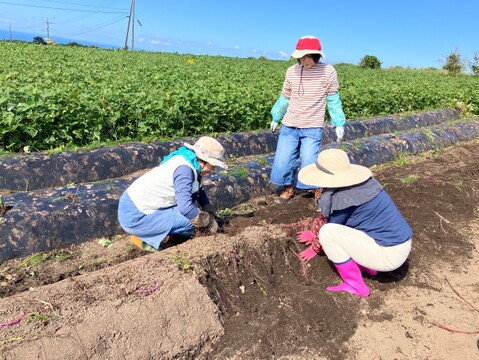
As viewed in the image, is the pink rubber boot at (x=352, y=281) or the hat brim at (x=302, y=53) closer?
the pink rubber boot at (x=352, y=281)

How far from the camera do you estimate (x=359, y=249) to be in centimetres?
311

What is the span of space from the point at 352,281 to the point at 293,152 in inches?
88.9

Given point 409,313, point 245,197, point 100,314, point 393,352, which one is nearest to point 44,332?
point 100,314

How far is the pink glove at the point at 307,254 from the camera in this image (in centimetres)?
356

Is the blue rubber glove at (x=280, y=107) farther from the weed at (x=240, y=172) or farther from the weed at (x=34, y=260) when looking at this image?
the weed at (x=34, y=260)

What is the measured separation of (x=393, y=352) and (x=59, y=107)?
16.6ft

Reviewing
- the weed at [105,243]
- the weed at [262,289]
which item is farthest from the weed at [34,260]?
the weed at [262,289]

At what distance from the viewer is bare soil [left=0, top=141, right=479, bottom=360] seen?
242cm

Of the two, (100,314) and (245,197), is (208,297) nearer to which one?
(100,314)

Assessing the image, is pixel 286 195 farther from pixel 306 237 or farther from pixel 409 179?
pixel 409 179

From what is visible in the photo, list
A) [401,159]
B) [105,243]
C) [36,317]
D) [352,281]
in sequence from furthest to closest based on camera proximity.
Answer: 1. [401,159]
2. [105,243]
3. [352,281]
4. [36,317]

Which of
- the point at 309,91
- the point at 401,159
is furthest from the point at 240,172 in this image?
the point at 401,159

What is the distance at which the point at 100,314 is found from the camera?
97.0 inches

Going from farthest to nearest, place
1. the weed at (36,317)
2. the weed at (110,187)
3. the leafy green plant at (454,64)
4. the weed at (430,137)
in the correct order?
1. the leafy green plant at (454,64)
2. the weed at (430,137)
3. the weed at (110,187)
4. the weed at (36,317)
